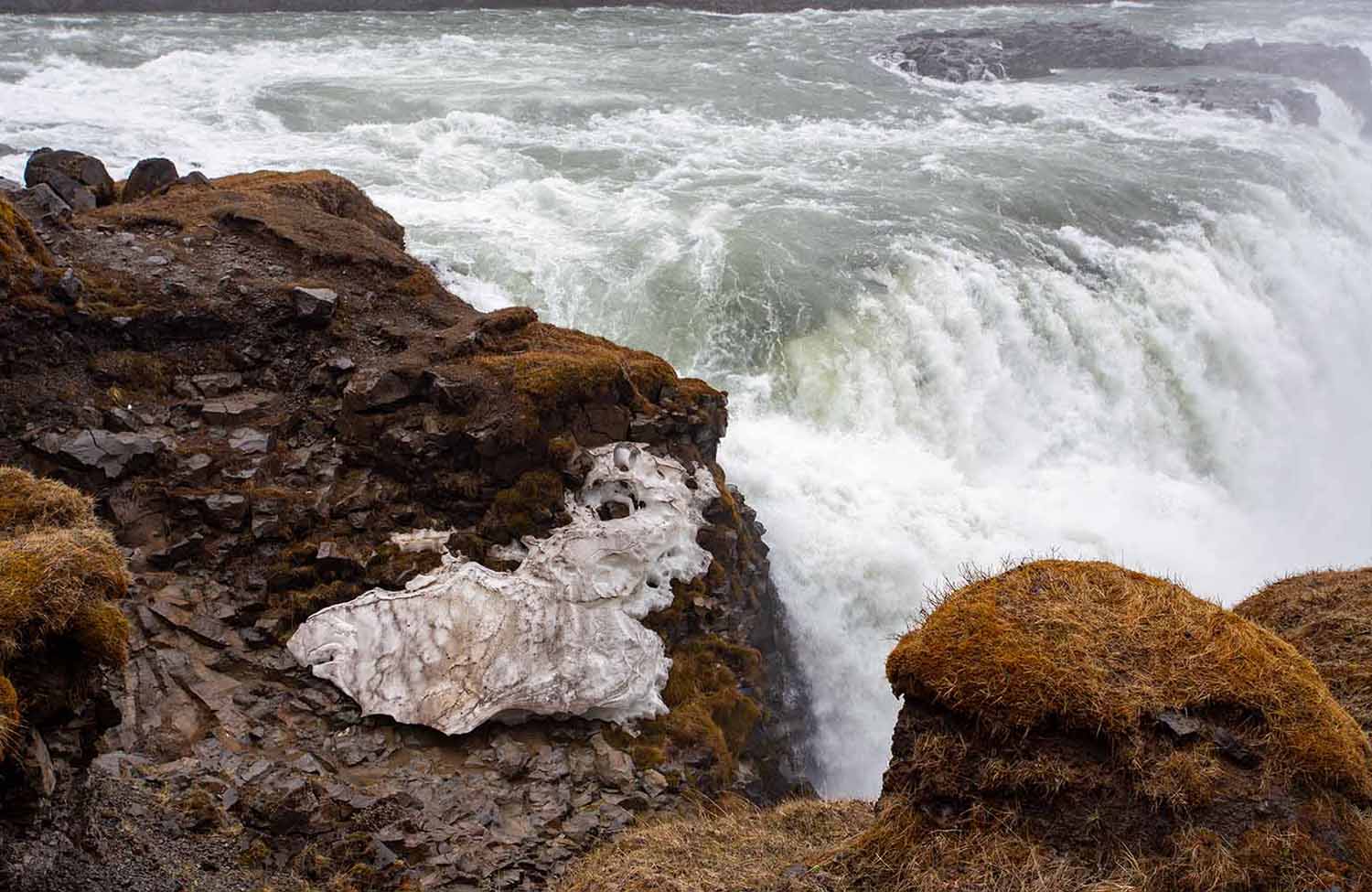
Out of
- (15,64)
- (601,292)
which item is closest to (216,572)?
(601,292)

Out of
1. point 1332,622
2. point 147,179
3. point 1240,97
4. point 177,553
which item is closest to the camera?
point 1332,622

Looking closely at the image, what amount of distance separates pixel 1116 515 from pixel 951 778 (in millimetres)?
11785

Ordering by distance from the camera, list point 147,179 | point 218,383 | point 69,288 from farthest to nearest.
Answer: point 147,179 < point 218,383 < point 69,288

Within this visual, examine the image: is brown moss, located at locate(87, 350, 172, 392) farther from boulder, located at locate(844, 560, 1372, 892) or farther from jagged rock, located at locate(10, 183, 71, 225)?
boulder, located at locate(844, 560, 1372, 892)

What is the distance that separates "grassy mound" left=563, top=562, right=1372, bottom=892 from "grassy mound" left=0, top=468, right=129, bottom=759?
3218mm

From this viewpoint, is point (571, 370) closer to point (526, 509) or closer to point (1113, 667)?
point (526, 509)

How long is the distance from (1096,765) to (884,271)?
13.8 m

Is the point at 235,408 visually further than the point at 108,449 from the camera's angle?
Yes

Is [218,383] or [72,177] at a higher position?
[72,177]

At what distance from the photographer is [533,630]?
8.52 metres

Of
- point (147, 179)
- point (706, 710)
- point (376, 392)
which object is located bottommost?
point (706, 710)

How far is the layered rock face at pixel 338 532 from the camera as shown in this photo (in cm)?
684

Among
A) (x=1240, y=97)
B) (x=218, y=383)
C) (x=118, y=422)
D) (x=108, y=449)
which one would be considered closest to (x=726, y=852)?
(x=108, y=449)

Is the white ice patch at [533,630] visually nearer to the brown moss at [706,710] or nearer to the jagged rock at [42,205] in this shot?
the brown moss at [706,710]
